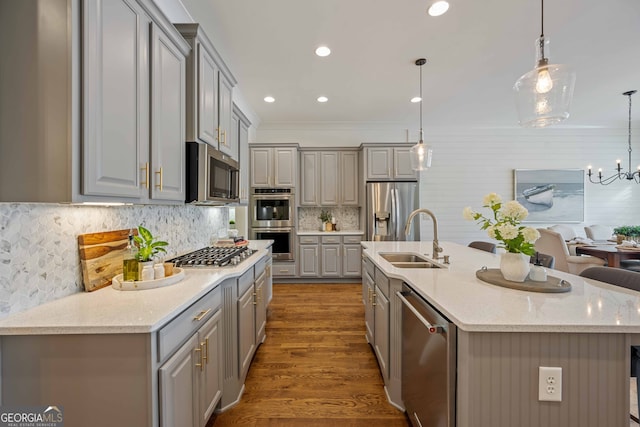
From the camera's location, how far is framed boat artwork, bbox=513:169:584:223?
5117 millimetres

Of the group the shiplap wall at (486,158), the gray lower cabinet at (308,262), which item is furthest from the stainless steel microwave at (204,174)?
the shiplap wall at (486,158)

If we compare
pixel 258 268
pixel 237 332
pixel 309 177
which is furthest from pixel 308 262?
pixel 237 332

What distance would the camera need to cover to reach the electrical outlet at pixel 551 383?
966 millimetres

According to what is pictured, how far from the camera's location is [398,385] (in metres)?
1.72

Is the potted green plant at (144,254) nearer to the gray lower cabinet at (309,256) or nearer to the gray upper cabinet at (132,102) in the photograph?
the gray upper cabinet at (132,102)

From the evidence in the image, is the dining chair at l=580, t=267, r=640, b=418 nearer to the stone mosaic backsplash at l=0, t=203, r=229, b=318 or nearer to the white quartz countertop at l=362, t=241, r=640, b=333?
the white quartz countertop at l=362, t=241, r=640, b=333

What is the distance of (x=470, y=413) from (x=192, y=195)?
6.20 feet

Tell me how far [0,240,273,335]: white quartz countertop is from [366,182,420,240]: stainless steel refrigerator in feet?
11.1

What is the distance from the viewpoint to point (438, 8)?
216 centimetres

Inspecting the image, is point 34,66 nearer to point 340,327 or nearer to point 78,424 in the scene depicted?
point 78,424

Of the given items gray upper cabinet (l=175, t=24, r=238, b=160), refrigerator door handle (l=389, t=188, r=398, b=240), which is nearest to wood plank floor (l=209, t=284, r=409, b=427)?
refrigerator door handle (l=389, t=188, r=398, b=240)

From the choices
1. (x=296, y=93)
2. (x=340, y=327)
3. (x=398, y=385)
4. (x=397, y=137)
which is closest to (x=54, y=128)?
(x=398, y=385)

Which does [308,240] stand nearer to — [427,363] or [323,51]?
[323,51]

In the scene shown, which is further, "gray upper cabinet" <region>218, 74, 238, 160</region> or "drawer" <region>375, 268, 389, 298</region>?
"gray upper cabinet" <region>218, 74, 238, 160</region>
